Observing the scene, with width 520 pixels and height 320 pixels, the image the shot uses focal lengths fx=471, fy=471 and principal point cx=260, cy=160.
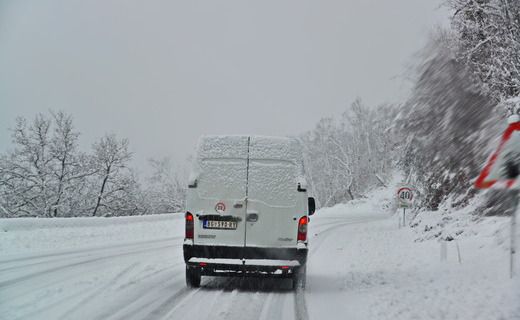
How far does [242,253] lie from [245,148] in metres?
1.78

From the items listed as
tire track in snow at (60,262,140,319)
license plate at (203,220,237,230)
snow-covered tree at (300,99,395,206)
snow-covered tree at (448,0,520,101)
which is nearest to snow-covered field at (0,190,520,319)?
tire track in snow at (60,262,140,319)

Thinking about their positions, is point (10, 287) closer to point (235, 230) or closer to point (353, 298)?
point (235, 230)

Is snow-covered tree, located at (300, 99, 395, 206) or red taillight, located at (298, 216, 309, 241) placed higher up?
snow-covered tree, located at (300, 99, 395, 206)

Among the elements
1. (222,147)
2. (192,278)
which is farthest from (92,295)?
(222,147)

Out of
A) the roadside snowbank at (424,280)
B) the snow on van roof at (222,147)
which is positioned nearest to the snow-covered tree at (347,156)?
the roadside snowbank at (424,280)

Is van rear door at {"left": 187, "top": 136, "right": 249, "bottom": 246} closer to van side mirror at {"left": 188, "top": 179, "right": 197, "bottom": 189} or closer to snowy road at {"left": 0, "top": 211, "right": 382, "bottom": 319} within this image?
van side mirror at {"left": 188, "top": 179, "right": 197, "bottom": 189}

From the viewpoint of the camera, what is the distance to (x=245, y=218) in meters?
7.73

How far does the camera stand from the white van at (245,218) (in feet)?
25.1

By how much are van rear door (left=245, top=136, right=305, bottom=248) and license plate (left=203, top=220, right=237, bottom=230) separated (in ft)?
0.81

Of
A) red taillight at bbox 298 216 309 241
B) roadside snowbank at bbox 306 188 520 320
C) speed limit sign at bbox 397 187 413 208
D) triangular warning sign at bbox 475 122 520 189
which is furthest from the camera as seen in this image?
speed limit sign at bbox 397 187 413 208

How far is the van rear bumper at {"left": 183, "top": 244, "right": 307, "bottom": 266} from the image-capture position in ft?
25.1

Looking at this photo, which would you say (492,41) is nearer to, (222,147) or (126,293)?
(222,147)

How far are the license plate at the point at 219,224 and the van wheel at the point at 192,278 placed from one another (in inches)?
32.2

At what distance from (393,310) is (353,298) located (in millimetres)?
1183
